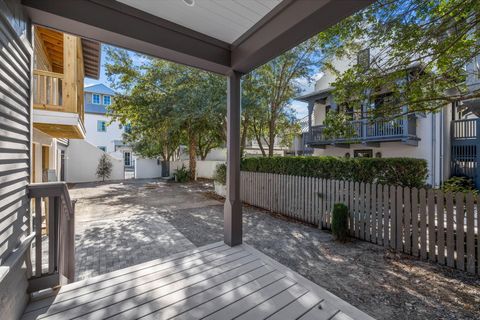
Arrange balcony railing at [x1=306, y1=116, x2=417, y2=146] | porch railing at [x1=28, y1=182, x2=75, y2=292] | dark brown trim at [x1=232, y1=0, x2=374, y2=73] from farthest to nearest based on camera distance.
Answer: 1. balcony railing at [x1=306, y1=116, x2=417, y2=146]
2. porch railing at [x1=28, y1=182, x2=75, y2=292]
3. dark brown trim at [x1=232, y1=0, x2=374, y2=73]

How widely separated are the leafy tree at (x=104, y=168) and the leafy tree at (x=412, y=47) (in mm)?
14161

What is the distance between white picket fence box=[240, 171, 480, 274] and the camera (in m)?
3.15

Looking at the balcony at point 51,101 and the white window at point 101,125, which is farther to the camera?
the white window at point 101,125

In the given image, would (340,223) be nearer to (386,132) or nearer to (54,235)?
(54,235)

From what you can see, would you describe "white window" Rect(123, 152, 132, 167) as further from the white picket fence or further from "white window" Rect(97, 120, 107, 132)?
the white picket fence

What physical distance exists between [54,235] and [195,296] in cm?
159

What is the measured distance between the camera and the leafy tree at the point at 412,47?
11.6 feet

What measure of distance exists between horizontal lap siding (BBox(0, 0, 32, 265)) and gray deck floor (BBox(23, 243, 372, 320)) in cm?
75

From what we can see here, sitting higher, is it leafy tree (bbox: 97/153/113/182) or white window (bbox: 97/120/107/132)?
white window (bbox: 97/120/107/132)

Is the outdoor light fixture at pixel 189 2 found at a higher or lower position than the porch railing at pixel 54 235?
higher

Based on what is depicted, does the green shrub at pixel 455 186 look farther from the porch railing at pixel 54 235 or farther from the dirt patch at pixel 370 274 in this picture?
the porch railing at pixel 54 235

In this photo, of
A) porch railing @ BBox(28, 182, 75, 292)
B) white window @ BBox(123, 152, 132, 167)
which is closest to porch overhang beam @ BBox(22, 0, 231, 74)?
porch railing @ BBox(28, 182, 75, 292)

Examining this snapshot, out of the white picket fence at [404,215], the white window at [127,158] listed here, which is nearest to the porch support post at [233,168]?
the white picket fence at [404,215]

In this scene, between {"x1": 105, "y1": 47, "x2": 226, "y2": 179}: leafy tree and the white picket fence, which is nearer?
the white picket fence
